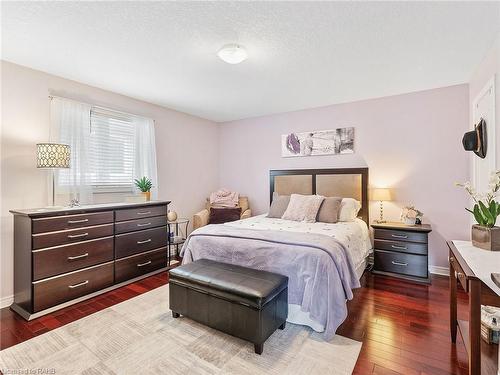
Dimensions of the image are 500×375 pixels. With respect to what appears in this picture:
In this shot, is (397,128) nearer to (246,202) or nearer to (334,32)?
(334,32)

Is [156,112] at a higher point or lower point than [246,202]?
higher

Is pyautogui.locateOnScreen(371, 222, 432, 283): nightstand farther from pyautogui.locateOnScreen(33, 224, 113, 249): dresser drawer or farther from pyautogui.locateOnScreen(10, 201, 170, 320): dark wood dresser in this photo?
pyautogui.locateOnScreen(33, 224, 113, 249): dresser drawer

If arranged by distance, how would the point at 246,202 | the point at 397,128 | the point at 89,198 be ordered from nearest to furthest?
the point at 89,198
the point at 397,128
the point at 246,202

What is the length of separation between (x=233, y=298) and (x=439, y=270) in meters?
3.08

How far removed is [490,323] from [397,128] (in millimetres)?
2648

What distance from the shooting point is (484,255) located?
1.57 meters

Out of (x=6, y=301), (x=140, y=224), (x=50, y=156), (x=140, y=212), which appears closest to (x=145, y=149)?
(x=140, y=212)

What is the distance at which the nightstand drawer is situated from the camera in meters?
3.14

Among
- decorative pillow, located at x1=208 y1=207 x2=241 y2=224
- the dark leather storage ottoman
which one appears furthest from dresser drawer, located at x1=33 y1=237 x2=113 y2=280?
decorative pillow, located at x1=208 y1=207 x2=241 y2=224

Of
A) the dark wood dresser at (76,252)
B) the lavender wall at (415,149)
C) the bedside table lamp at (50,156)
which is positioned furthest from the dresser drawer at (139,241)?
the lavender wall at (415,149)

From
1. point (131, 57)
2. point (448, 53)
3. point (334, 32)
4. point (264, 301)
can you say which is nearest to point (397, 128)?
point (448, 53)

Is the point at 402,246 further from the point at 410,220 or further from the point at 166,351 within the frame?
the point at 166,351

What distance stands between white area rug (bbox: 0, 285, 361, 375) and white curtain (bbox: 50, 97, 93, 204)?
1491mm

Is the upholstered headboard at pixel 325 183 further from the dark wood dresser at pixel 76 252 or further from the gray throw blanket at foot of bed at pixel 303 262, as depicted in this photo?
the dark wood dresser at pixel 76 252
